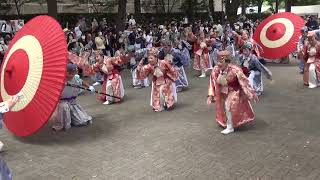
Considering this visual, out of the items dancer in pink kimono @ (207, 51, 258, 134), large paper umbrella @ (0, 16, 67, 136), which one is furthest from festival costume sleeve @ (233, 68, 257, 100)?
large paper umbrella @ (0, 16, 67, 136)

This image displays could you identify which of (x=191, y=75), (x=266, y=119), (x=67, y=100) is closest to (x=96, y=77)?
(x=191, y=75)

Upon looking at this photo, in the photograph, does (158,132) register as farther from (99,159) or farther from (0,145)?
(0,145)

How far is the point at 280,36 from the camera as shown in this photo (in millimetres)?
13109

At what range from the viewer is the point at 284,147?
6.76 metres

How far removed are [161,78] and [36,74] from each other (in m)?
3.69

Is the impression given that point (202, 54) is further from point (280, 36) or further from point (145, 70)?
point (145, 70)

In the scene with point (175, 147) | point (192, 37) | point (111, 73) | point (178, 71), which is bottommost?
point (175, 147)

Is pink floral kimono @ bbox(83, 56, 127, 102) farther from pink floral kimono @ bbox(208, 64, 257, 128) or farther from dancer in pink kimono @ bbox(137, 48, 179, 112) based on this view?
pink floral kimono @ bbox(208, 64, 257, 128)

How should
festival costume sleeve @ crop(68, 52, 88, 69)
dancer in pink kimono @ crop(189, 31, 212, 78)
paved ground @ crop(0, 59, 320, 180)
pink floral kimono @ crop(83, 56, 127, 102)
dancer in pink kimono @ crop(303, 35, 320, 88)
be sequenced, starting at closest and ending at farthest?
paved ground @ crop(0, 59, 320, 180), festival costume sleeve @ crop(68, 52, 88, 69), pink floral kimono @ crop(83, 56, 127, 102), dancer in pink kimono @ crop(303, 35, 320, 88), dancer in pink kimono @ crop(189, 31, 212, 78)


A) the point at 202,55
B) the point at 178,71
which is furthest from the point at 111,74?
the point at 202,55

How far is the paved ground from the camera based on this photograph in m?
5.97

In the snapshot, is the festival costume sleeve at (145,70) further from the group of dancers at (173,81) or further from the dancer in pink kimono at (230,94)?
the dancer in pink kimono at (230,94)

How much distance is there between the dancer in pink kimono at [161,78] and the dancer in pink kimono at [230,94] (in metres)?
1.90

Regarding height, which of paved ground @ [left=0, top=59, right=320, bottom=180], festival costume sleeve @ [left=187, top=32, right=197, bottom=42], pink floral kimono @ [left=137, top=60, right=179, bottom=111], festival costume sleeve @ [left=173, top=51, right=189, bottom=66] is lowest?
paved ground @ [left=0, top=59, right=320, bottom=180]
